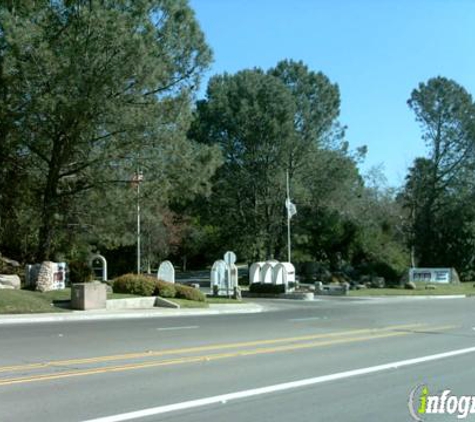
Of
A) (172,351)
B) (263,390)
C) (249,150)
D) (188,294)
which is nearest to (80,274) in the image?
(188,294)

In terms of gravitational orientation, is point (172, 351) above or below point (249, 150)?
below

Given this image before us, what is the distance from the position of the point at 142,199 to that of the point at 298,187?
23.9 meters

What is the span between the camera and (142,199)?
33.7m

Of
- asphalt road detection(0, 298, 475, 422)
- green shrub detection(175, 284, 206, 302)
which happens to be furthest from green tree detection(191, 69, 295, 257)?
asphalt road detection(0, 298, 475, 422)

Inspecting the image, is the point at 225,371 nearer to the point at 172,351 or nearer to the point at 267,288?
the point at 172,351

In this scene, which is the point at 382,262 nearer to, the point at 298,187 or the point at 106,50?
Answer: the point at 298,187

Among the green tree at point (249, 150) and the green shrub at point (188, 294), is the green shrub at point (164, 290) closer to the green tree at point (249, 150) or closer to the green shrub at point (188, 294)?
the green shrub at point (188, 294)

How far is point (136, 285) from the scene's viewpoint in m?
29.9

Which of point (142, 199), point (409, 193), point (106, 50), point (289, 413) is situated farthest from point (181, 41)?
point (409, 193)

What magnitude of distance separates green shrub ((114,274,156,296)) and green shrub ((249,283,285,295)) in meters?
12.5

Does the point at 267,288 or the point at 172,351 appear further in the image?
the point at 267,288

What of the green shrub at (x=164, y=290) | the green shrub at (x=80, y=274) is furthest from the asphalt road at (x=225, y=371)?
the green shrub at (x=80, y=274)

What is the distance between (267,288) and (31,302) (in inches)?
781

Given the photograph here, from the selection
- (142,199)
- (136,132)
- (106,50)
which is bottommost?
(142,199)
